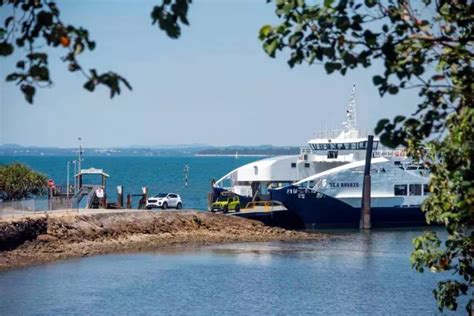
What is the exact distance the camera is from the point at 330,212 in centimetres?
6475

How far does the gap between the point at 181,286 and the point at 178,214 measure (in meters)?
20.0

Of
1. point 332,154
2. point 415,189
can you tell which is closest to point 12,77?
point 415,189

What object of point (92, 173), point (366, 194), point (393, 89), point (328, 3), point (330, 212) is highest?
point (328, 3)

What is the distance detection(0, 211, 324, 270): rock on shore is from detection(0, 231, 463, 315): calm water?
1.89m

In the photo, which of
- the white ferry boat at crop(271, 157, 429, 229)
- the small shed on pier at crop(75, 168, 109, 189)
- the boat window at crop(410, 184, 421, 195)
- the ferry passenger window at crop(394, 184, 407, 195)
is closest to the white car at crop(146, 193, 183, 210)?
the small shed on pier at crop(75, 168, 109, 189)

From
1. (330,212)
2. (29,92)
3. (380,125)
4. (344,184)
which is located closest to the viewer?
(29,92)

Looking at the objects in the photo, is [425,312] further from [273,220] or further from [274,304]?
[273,220]

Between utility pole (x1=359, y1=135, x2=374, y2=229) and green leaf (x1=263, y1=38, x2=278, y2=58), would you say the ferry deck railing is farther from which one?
green leaf (x1=263, y1=38, x2=278, y2=58)

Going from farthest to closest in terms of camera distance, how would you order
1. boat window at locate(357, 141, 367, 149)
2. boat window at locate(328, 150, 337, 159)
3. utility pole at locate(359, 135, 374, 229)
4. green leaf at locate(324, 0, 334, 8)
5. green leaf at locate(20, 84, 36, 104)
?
boat window at locate(328, 150, 337, 159)
boat window at locate(357, 141, 367, 149)
utility pole at locate(359, 135, 374, 229)
green leaf at locate(324, 0, 334, 8)
green leaf at locate(20, 84, 36, 104)

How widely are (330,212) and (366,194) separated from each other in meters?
3.01

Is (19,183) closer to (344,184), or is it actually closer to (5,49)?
(344,184)

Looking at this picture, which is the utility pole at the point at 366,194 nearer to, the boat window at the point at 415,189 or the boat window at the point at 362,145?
the boat window at the point at 415,189

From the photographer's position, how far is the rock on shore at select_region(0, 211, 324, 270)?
4356 cm

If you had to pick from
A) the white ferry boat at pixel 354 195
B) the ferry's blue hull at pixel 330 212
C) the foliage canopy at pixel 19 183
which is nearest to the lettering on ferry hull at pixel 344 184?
the white ferry boat at pixel 354 195
